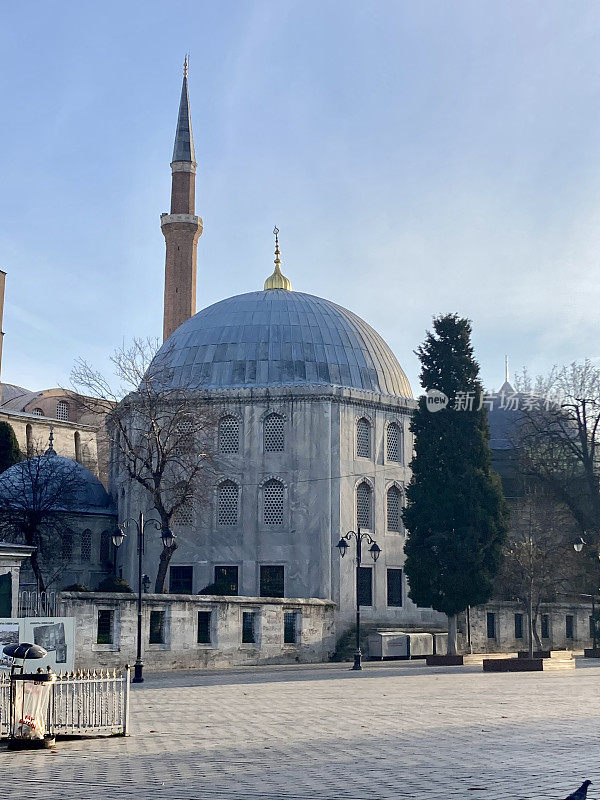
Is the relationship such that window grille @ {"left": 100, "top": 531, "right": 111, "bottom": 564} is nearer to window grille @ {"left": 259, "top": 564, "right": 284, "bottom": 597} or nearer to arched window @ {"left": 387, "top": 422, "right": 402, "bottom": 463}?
window grille @ {"left": 259, "top": 564, "right": 284, "bottom": 597}

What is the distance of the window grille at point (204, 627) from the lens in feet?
114

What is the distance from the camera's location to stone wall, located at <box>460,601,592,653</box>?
148ft

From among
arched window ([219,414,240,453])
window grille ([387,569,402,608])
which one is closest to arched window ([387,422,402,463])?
window grille ([387,569,402,608])

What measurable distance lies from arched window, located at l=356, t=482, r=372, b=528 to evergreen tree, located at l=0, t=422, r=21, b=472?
2080cm

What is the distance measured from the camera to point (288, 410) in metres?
45.6

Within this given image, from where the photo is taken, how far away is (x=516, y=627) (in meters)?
47.4

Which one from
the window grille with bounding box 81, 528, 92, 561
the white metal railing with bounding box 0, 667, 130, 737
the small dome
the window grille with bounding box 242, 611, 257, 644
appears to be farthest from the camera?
the window grille with bounding box 81, 528, 92, 561

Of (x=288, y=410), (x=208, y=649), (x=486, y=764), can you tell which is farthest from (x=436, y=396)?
(x=486, y=764)

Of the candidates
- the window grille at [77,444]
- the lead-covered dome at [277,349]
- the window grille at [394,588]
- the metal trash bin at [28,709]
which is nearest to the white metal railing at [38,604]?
the lead-covered dome at [277,349]

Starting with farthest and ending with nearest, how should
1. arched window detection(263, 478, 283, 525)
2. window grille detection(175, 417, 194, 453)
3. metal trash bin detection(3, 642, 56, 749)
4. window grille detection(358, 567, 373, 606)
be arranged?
arched window detection(263, 478, 283, 525)
window grille detection(358, 567, 373, 606)
window grille detection(175, 417, 194, 453)
metal trash bin detection(3, 642, 56, 749)

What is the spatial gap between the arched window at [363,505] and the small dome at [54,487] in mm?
12208

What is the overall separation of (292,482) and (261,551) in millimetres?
3088

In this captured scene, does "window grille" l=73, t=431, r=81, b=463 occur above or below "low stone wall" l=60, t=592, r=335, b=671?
above

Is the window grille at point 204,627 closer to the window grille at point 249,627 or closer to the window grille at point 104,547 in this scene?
the window grille at point 249,627
